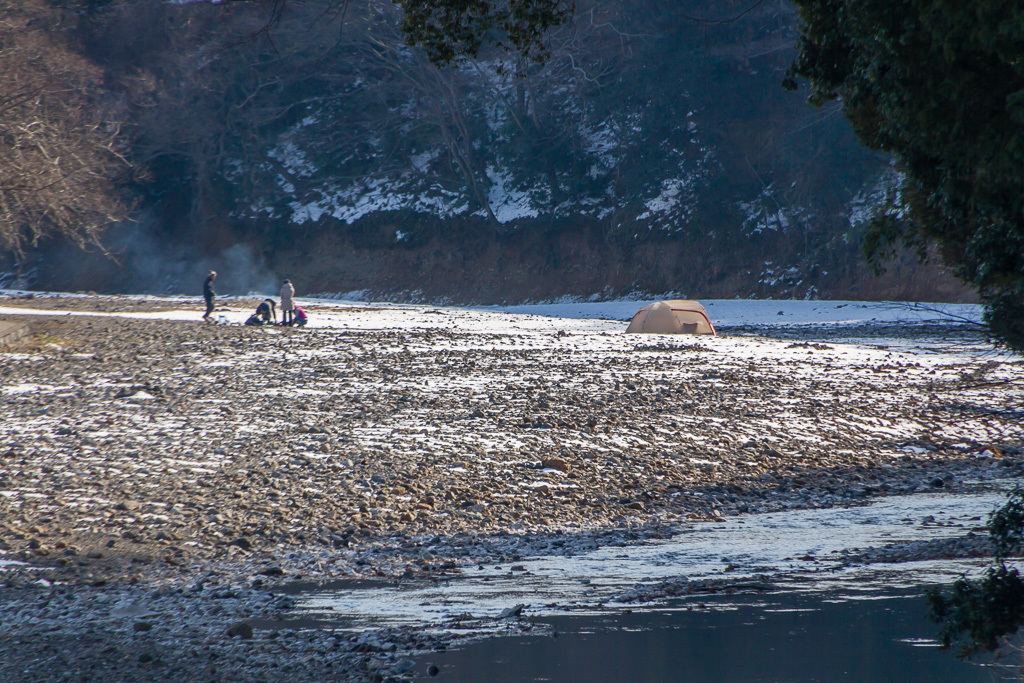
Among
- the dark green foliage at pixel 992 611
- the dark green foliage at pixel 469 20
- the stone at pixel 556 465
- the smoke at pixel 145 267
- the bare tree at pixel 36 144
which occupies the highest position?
the bare tree at pixel 36 144

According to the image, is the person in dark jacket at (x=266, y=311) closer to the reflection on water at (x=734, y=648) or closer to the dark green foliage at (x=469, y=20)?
the dark green foliage at (x=469, y=20)

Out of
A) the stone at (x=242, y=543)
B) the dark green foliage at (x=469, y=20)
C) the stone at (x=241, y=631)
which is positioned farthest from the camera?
the stone at (x=242, y=543)

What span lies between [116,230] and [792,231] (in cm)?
4099

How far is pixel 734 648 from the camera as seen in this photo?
5.03 m

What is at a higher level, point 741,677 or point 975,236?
point 975,236

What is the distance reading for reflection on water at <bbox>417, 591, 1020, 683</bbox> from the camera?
4711 millimetres

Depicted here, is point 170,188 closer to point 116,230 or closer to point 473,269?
point 116,230

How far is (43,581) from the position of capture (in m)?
5.79

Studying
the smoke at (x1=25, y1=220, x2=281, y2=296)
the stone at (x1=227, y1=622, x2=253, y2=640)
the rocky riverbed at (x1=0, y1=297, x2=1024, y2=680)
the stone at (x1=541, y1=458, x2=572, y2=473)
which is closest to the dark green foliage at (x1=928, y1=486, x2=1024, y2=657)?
the rocky riverbed at (x1=0, y1=297, x2=1024, y2=680)

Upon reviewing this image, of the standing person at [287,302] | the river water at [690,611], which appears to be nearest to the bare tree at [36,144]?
the standing person at [287,302]

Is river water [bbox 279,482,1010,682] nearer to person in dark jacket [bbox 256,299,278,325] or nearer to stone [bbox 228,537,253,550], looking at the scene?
stone [bbox 228,537,253,550]

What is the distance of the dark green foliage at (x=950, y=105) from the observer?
3881mm

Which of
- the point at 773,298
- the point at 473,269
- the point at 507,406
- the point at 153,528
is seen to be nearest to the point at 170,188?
the point at 473,269

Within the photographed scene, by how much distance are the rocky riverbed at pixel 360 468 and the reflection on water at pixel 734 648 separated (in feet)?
1.77
